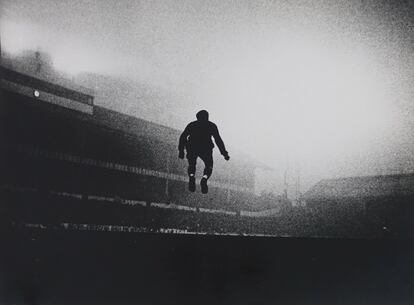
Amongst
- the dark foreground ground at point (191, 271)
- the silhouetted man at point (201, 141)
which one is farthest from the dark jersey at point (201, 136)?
the dark foreground ground at point (191, 271)

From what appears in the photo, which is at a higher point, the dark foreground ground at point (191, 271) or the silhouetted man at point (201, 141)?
the silhouetted man at point (201, 141)

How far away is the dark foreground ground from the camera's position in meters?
2.03

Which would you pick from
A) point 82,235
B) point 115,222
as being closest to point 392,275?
point 82,235

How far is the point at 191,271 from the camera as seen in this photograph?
2.36 meters

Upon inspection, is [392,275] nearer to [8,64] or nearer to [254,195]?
[8,64]

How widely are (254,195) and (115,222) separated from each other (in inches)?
465

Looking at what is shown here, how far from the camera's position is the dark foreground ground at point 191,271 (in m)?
2.03

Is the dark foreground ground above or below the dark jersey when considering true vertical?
below

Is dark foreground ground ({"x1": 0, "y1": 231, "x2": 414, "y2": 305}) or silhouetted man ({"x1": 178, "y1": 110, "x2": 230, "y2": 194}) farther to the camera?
silhouetted man ({"x1": 178, "y1": 110, "x2": 230, "y2": 194})

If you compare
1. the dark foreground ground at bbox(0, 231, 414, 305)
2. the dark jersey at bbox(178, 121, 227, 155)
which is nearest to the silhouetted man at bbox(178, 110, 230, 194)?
the dark jersey at bbox(178, 121, 227, 155)

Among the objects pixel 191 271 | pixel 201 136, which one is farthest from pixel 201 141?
pixel 191 271

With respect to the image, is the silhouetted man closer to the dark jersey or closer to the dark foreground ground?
the dark jersey

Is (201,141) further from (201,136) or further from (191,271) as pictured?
(191,271)

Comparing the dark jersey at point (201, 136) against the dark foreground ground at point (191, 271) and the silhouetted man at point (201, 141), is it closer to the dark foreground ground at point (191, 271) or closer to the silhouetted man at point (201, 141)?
the silhouetted man at point (201, 141)
